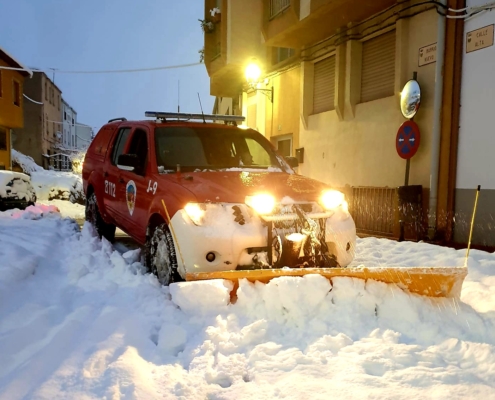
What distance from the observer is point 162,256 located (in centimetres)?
402

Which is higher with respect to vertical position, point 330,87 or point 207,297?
point 330,87

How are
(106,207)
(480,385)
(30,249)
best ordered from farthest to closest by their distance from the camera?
1. (106,207)
2. (30,249)
3. (480,385)

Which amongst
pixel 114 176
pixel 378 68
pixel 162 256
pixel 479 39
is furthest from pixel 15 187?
pixel 479 39

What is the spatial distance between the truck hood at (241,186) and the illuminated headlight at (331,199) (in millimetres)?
64

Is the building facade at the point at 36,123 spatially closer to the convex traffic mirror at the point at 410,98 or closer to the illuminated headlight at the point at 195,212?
the convex traffic mirror at the point at 410,98

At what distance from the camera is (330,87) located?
1078cm

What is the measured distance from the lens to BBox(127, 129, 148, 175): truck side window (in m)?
4.74

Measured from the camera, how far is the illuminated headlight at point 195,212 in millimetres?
3628

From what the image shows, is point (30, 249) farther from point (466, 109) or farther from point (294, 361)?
point (466, 109)

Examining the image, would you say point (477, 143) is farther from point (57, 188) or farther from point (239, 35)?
point (57, 188)

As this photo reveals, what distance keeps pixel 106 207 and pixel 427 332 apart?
4.63m

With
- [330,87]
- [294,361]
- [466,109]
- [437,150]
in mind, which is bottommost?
[294,361]

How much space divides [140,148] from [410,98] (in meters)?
5.05

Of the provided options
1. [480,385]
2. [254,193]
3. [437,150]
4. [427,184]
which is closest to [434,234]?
[427,184]
